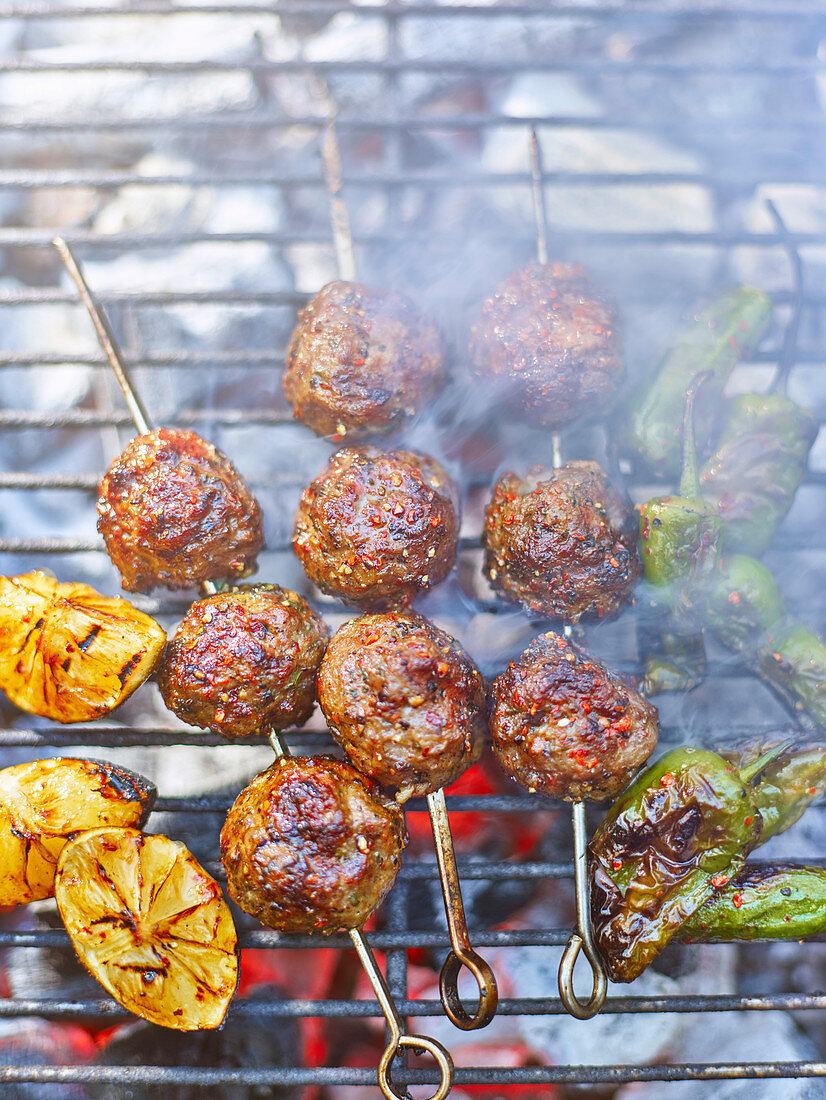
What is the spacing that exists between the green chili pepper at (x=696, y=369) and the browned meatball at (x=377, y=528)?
806mm

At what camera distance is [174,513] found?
2.21m

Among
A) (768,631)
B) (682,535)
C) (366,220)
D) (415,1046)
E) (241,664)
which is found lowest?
(415,1046)

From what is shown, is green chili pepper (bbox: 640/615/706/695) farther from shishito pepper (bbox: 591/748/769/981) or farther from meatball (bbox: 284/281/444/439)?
meatball (bbox: 284/281/444/439)

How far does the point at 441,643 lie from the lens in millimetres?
2119

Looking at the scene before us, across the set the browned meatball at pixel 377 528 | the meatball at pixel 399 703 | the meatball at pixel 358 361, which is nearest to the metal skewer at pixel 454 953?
the meatball at pixel 399 703

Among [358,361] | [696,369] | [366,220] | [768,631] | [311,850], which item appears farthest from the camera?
[366,220]

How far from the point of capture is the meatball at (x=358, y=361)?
232 centimetres

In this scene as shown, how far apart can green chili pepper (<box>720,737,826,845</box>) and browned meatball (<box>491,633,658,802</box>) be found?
456mm

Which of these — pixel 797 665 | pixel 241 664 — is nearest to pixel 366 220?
pixel 241 664

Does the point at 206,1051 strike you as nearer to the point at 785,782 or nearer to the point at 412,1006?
the point at 412,1006

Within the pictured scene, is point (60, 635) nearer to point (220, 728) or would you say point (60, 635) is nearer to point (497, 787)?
point (220, 728)

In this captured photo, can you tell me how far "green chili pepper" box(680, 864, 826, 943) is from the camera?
228 cm

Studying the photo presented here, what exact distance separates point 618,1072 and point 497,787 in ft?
3.10

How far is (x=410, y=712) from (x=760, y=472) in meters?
1.47
